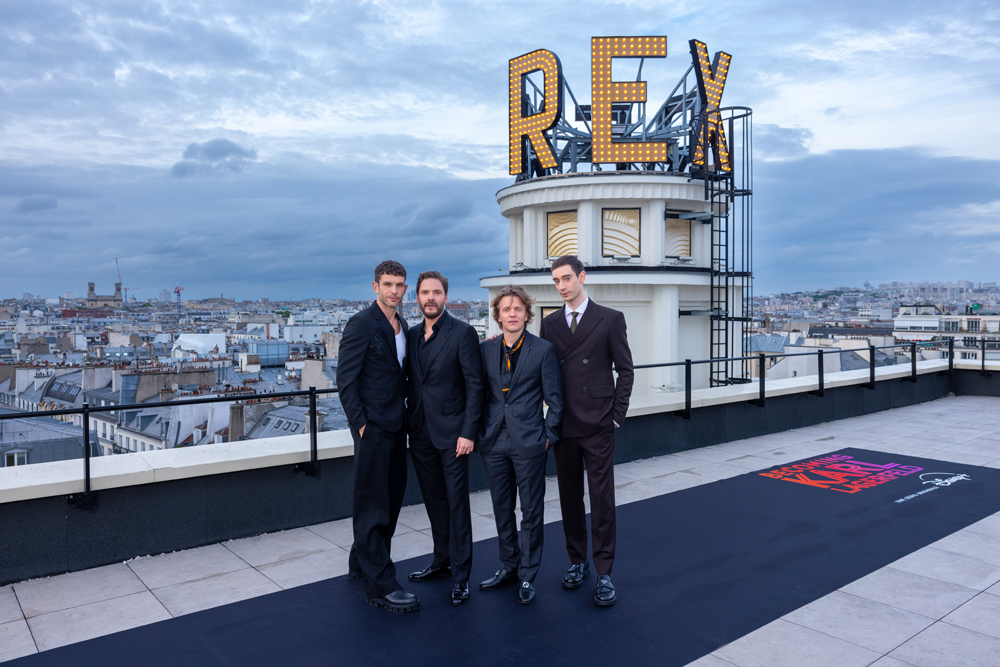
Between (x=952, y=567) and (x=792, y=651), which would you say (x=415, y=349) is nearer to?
(x=792, y=651)

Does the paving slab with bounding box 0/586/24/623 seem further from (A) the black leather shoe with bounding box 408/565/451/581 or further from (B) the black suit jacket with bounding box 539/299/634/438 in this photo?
(B) the black suit jacket with bounding box 539/299/634/438

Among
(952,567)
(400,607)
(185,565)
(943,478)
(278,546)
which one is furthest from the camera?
(943,478)

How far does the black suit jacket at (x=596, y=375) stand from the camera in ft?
15.0

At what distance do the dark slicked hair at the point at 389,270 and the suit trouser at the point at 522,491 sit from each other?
1313mm

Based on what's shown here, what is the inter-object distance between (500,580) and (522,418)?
3.95ft

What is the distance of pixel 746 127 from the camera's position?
22.6 m

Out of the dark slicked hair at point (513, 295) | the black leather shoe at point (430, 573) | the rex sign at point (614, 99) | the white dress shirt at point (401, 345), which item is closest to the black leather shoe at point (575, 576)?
the black leather shoe at point (430, 573)

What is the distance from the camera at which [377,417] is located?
176 inches

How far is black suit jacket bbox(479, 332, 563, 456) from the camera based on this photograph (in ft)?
14.6

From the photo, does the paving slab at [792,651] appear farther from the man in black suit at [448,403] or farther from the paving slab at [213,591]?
the paving slab at [213,591]

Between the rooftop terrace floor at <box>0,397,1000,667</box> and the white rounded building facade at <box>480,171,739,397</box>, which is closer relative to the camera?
the rooftop terrace floor at <box>0,397,1000,667</box>

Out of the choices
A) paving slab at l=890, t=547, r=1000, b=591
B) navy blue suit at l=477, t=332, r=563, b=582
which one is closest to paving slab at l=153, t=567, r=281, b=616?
navy blue suit at l=477, t=332, r=563, b=582

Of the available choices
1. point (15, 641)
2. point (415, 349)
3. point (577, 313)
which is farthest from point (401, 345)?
point (15, 641)

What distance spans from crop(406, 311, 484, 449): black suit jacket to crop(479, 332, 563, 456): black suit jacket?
11 centimetres
